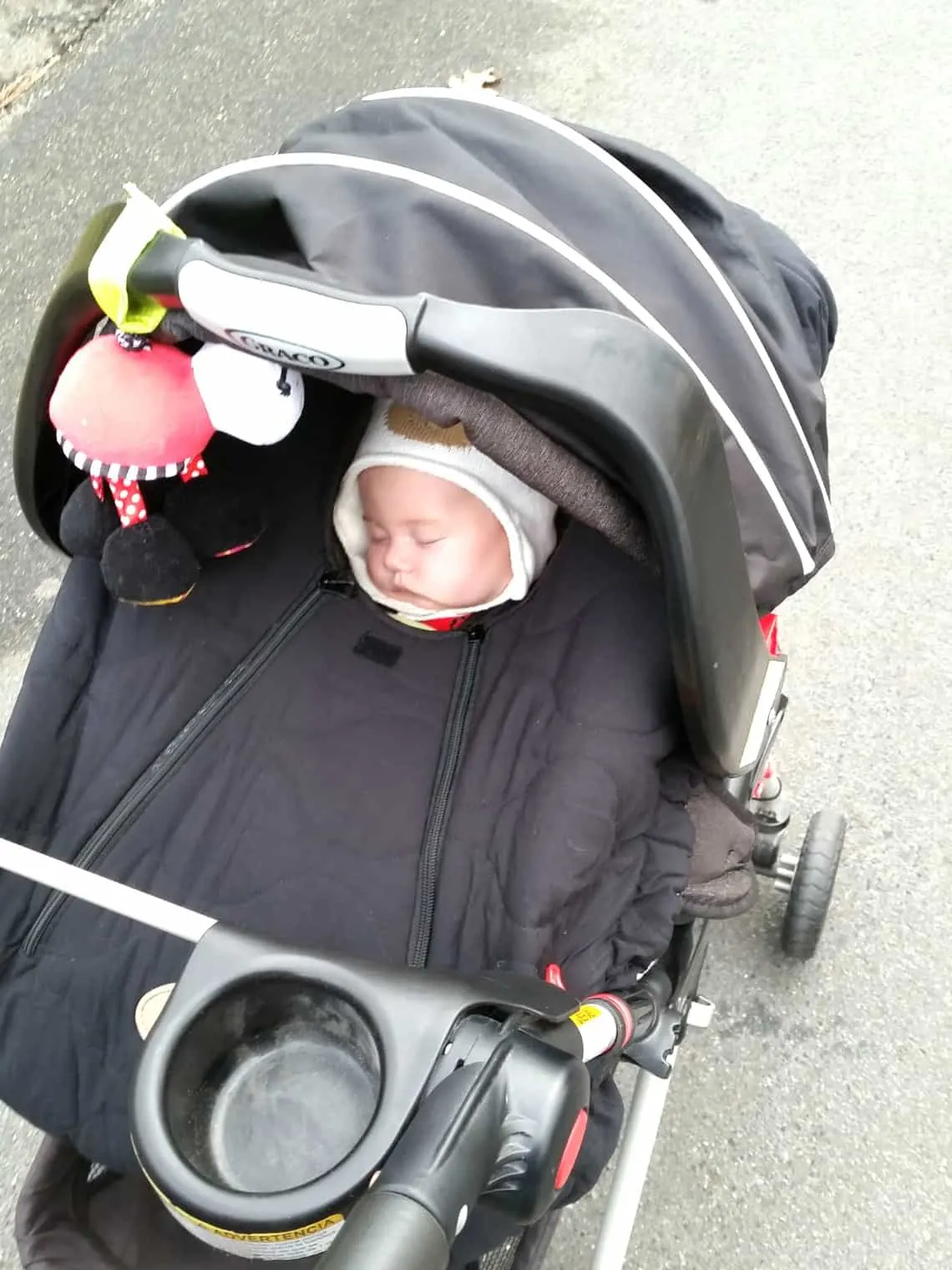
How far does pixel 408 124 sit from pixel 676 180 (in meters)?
0.18

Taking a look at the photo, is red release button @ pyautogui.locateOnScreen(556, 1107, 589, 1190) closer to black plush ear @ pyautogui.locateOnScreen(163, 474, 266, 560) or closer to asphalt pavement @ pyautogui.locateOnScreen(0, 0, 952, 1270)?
black plush ear @ pyautogui.locateOnScreen(163, 474, 266, 560)

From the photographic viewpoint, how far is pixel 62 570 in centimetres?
152

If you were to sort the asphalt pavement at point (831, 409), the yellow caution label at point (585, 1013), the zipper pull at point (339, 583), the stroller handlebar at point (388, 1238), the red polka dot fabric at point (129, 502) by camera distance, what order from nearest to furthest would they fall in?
the stroller handlebar at point (388, 1238) → the yellow caution label at point (585, 1013) → the red polka dot fabric at point (129, 502) → the zipper pull at point (339, 583) → the asphalt pavement at point (831, 409)

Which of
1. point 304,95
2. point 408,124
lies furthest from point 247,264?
point 304,95

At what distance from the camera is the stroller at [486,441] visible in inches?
19.0

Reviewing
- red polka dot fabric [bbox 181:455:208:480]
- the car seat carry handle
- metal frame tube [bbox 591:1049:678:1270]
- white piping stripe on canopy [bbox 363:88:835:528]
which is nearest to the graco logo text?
the car seat carry handle

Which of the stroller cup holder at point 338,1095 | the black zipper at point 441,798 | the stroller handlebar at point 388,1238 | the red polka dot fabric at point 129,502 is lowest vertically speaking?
the black zipper at point 441,798

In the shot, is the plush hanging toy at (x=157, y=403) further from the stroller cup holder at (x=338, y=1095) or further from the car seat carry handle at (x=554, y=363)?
the stroller cup holder at (x=338, y=1095)

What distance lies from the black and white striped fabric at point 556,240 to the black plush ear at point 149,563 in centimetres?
23

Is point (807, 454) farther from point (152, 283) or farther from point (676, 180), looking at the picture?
point (152, 283)

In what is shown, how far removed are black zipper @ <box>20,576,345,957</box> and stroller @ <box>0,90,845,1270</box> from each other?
17 mm

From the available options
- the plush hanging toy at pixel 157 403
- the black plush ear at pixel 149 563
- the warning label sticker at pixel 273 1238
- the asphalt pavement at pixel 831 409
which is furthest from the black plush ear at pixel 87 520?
the asphalt pavement at pixel 831 409

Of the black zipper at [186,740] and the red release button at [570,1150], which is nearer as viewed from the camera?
the red release button at [570,1150]

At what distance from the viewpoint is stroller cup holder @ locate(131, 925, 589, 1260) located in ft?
1.50
